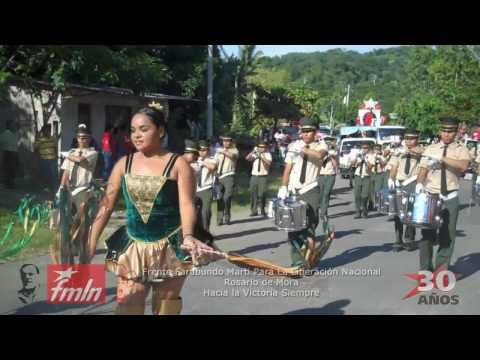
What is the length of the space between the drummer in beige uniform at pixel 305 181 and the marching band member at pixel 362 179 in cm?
332

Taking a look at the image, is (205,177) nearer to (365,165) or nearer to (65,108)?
(65,108)

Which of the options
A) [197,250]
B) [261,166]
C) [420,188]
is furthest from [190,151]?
[197,250]

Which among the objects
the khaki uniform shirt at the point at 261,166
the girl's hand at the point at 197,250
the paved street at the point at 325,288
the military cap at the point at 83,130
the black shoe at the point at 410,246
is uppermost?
the military cap at the point at 83,130

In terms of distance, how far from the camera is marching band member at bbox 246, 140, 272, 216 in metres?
8.88

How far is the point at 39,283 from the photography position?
5.41 metres

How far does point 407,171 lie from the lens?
7195 millimetres

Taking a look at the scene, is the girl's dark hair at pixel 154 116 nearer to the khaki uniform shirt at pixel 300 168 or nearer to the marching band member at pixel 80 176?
the marching band member at pixel 80 176

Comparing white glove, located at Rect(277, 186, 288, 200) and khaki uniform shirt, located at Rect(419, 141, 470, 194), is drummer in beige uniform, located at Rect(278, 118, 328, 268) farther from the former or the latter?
khaki uniform shirt, located at Rect(419, 141, 470, 194)

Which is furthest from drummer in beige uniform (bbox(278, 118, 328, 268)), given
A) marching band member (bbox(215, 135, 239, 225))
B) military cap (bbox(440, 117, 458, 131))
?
marching band member (bbox(215, 135, 239, 225))

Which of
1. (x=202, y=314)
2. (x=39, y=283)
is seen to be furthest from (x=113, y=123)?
(x=202, y=314)

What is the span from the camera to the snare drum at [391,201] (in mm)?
6818

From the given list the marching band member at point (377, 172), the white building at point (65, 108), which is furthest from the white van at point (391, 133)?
the white building at point (65, 108)

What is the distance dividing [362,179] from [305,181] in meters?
3.92
